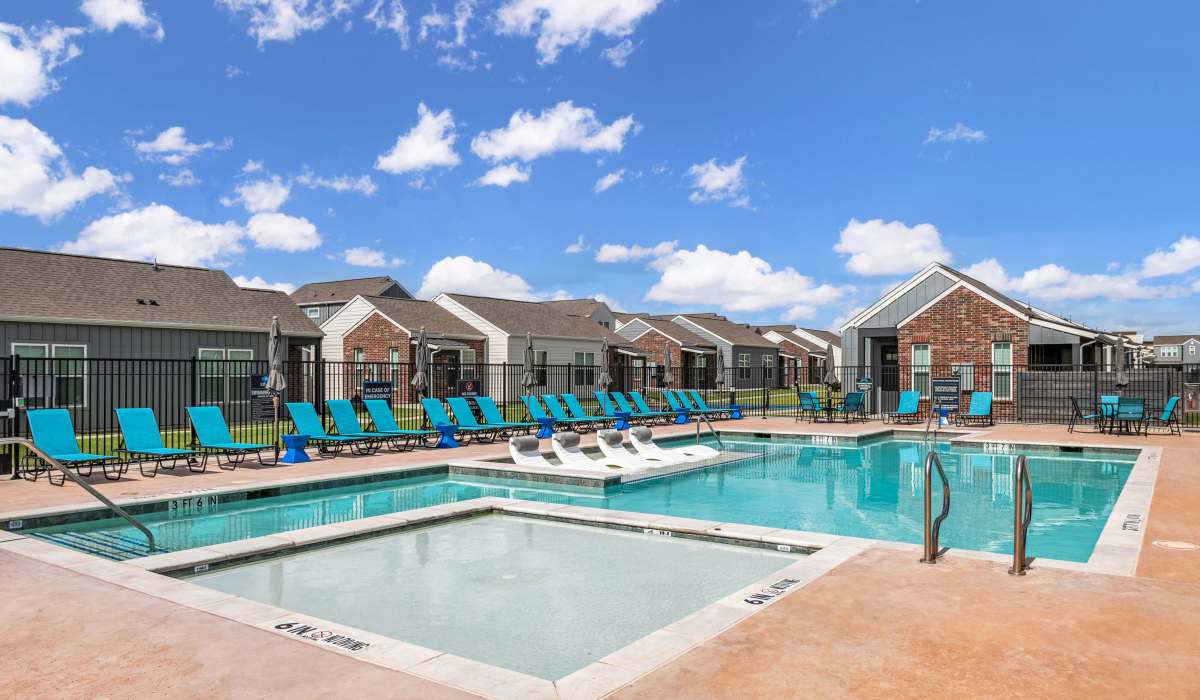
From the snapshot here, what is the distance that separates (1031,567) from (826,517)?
12.1 feet

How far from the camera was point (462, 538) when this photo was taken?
26.0 ft

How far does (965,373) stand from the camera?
83.4 ft

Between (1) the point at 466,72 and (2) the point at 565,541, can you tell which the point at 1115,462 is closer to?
(2) the point at 565,541

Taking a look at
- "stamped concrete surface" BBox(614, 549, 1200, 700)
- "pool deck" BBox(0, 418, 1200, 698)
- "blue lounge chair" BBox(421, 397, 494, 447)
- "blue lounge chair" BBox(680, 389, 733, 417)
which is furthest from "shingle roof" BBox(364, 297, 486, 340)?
"stamped concrete surface" BBox(614, 549, 1200, 700)

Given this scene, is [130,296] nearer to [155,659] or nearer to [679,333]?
[155,659]

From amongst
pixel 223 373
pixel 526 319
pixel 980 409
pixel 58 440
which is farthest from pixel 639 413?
→ pixel 526 319

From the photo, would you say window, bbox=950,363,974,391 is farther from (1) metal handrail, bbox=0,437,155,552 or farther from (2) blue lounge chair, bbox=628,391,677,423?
(1) metal handrail, bbox=0,437,155,552

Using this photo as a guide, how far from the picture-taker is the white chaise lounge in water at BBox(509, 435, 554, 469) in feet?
42.2

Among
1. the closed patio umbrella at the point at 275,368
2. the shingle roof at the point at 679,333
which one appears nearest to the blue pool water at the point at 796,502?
the closed patio umbrella at the point at 275,368

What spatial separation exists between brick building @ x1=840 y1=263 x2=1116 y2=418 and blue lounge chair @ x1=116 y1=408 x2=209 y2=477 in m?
20.3

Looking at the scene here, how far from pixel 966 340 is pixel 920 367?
169cm

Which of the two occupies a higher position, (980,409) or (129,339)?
(129,339)

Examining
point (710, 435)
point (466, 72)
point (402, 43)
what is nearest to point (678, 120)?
point (466, 72)

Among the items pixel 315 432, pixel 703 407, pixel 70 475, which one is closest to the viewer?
pixel 70 475
